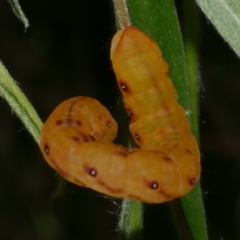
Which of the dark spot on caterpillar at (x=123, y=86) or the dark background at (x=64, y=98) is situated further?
the dark background at (x=64, y=98)

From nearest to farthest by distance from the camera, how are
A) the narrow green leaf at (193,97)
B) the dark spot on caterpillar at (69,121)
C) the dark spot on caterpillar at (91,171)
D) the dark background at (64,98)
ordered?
the dark spot on caterpillar at (91,171)
the dark spot on caterpillar at (69,121)
the narrow green leaf at (193,97)
the dark background at (64,98)

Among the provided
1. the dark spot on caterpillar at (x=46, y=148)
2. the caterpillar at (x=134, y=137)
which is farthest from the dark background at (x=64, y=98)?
the dark spot on caterpillar at (x=46, y=148)

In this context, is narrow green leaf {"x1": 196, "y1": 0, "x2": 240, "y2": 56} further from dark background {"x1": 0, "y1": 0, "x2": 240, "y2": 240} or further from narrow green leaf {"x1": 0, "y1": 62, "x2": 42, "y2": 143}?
dark background {"x1": 0, "y1": 0, "x2": 240, "y2": 240}

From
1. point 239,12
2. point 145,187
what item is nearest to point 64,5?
point 239,12

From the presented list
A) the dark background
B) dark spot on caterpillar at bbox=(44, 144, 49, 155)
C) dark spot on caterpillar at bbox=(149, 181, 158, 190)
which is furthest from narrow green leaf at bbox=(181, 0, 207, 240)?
the dark background

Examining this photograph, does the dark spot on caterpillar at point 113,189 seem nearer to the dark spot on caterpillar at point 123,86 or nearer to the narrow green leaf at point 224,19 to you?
the dark spot on caterpillar at point 123,86

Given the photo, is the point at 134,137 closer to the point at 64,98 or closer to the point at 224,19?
the point at 224,19

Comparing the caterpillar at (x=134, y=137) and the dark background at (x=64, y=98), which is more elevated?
the caterpillar at (x=134, y=137)

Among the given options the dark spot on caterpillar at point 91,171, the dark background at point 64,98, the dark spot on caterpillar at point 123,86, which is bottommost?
the dark background at point 64,98
